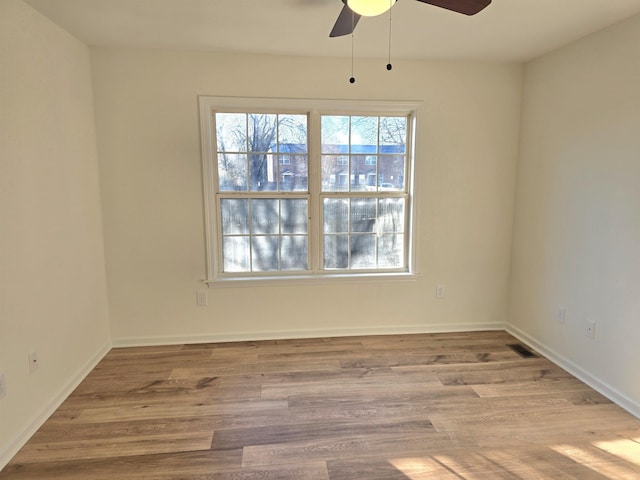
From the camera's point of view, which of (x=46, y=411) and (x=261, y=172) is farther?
(x=261, y=172)

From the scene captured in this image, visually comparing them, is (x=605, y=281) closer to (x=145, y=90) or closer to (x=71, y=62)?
(x=145, y=90)

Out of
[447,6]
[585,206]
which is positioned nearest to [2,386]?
[447,6]

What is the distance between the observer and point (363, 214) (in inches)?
125

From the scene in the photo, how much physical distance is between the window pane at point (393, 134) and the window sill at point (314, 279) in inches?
44.8

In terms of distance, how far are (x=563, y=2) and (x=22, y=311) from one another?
3.49m

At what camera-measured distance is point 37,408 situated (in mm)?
2020

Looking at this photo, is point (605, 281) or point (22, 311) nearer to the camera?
point (22, 311)

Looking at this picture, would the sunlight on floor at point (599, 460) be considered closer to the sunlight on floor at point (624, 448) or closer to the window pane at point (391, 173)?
the sunlight on floor at point (624, 448)

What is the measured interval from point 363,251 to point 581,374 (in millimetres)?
1853

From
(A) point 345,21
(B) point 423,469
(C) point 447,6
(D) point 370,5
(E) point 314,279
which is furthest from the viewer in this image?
(E) point 314,279

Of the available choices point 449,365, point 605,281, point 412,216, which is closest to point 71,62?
point 412,216

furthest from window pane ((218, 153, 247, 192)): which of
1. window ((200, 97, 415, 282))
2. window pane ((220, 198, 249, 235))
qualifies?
window pane ((220, 198, 249, 235))

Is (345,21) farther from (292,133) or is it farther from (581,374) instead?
(581,374)

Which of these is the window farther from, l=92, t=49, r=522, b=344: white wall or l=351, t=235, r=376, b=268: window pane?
l=92, t=49, r=522, b=344: white wall
